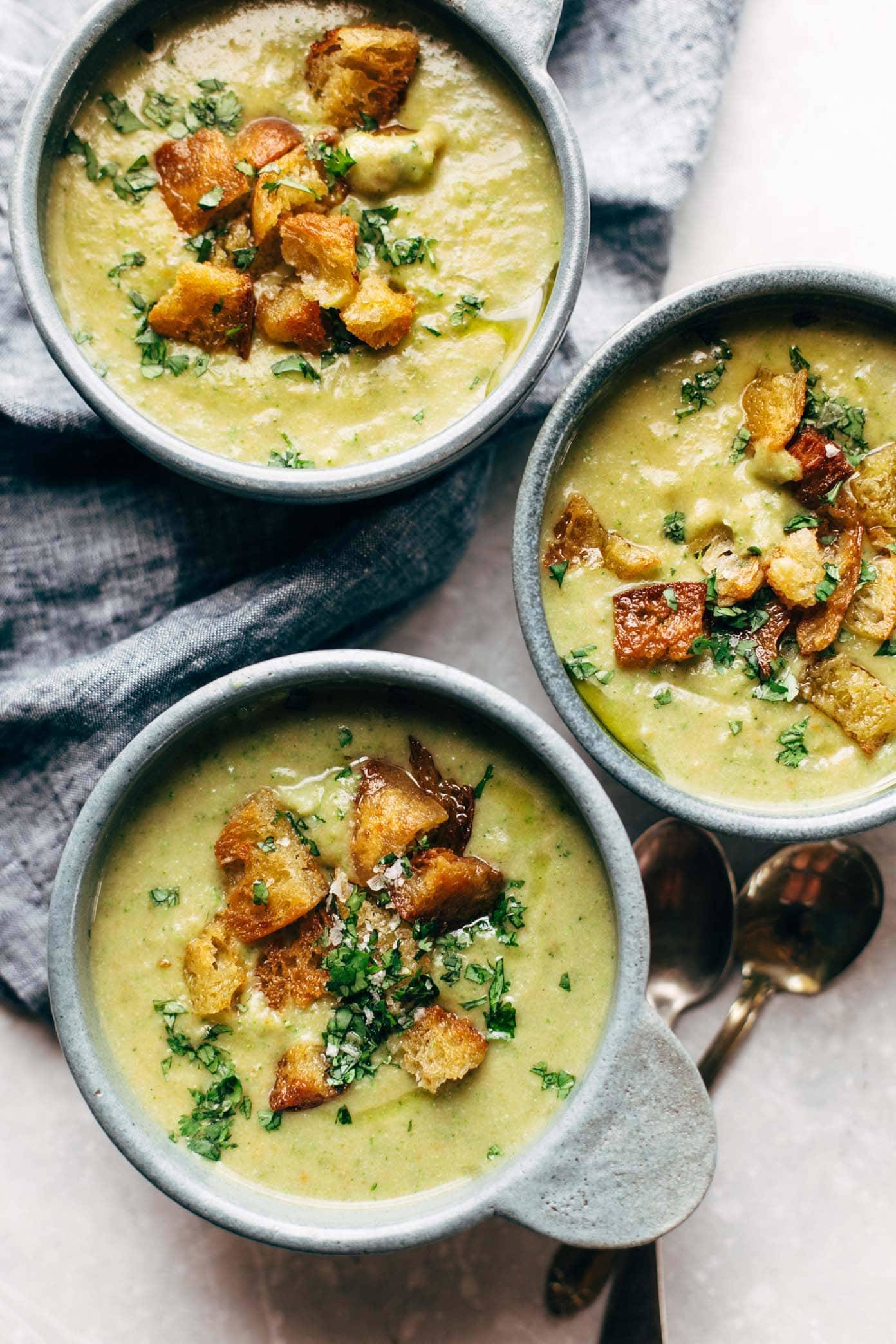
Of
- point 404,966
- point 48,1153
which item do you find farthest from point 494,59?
point 48,1153

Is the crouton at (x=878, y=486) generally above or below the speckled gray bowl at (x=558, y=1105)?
above

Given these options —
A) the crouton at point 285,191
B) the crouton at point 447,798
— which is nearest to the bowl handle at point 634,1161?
the crouton at point 447,798

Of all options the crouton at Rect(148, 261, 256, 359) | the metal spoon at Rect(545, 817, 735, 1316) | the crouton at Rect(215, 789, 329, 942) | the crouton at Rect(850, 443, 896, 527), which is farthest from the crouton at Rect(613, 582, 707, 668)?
the crouton at Rect(148, 261, 256, 359)

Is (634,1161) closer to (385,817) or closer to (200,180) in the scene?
(385,817)

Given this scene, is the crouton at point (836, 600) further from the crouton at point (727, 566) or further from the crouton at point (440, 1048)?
the crouton at point (440, 1048)

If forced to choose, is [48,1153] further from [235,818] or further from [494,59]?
[494,59]

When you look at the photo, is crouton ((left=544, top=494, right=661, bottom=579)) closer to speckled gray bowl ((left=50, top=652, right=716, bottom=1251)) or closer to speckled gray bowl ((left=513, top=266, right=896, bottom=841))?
speckled gray bowl ((left=513, top=266, right=896, bottom=841))

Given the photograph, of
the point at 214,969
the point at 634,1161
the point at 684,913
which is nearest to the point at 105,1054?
the point at 214,969
